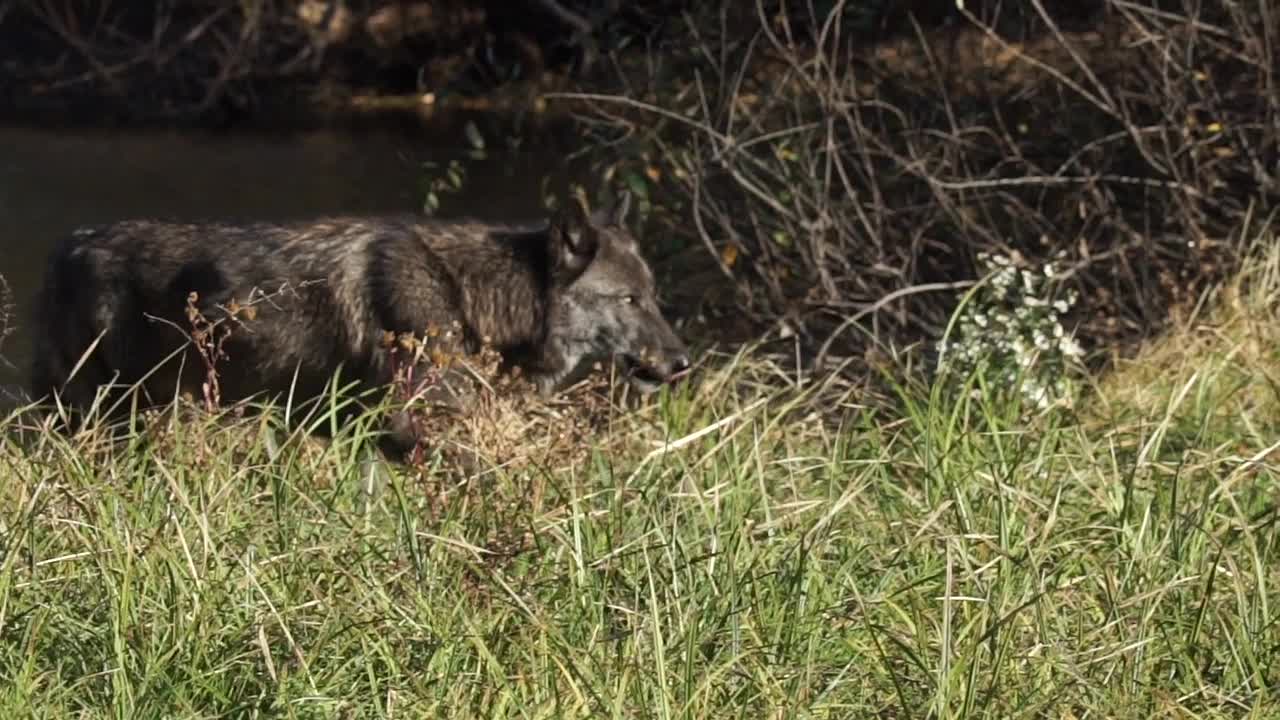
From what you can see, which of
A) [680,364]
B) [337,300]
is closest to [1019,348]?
[680,364]

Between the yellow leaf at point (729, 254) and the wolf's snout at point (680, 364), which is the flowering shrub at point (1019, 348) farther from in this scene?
the yellow leaf at point (729, 254)

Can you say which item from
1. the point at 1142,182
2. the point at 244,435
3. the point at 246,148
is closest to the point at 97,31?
the point at 246,148

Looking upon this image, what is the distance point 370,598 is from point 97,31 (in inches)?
660

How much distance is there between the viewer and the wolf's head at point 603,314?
789cm

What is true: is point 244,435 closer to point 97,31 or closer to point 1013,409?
point 1013,409

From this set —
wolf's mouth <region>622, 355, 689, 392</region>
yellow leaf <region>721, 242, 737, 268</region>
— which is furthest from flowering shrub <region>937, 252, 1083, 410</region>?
yellow leaf <region>721, 242, 737, 268</region>

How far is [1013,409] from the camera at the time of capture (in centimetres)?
670

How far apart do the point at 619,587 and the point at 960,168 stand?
20.5 feet

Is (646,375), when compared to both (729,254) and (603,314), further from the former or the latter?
(729,254)

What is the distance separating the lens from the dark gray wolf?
7.52m

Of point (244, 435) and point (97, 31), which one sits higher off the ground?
point (244, 435)

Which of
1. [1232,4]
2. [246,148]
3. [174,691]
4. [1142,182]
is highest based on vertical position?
[174,691]

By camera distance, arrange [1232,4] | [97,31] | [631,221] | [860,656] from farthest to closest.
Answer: [97,31] < [631,221] < [1232,4] < [860,656]

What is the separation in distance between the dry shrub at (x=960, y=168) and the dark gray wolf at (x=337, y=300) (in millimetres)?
1029
